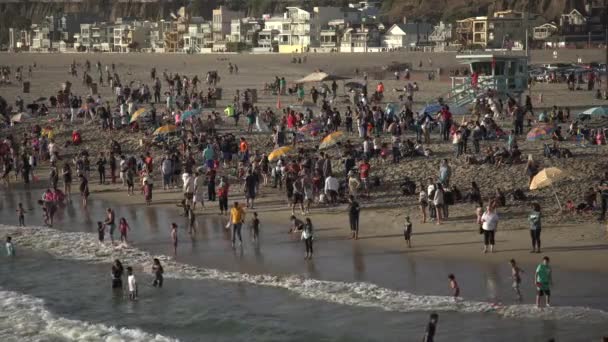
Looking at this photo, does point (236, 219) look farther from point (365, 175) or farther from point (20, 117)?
point (20, 117)

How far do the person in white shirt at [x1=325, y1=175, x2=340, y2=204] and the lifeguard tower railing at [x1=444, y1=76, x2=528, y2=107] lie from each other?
48.4 feet

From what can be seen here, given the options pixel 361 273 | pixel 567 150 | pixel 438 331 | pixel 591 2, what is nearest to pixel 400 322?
pixel 438 331

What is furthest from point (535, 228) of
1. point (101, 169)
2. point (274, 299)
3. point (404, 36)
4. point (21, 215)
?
point (404, 36)

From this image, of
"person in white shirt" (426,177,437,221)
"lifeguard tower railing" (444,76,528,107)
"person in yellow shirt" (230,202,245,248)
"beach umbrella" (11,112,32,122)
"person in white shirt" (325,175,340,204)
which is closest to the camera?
"person in yellow shirt" (230,202,245,248)

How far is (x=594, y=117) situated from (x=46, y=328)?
2291cm

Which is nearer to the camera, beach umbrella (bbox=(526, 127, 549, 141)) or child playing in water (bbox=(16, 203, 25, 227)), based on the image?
child playing in water (bbox=(16, 203, 25, 227))

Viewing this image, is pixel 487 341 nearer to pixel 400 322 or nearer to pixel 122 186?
pixel 400 322

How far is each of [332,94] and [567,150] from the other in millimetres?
21892

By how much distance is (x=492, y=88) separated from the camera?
1567 inches

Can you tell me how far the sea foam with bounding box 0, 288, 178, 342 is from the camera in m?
17.1

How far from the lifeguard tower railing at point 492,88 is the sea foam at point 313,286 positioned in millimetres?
19043

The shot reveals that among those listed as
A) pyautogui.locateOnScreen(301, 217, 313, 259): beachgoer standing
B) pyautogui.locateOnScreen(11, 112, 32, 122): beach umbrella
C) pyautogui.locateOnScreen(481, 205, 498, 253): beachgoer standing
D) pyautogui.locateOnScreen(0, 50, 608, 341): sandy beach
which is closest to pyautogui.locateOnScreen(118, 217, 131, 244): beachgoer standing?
pyautogui.locateOnScreen(0, 50, 608, 341): sandy beach

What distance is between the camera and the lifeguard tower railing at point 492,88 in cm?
3931

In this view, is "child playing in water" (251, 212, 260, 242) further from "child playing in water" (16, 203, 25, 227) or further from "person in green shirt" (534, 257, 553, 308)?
"person in green shirt" (534, 257, 553, 308)
